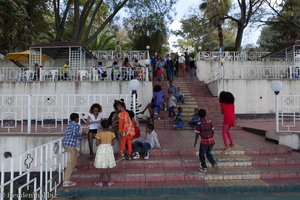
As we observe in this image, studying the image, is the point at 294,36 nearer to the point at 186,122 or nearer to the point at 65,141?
the point at 186,122

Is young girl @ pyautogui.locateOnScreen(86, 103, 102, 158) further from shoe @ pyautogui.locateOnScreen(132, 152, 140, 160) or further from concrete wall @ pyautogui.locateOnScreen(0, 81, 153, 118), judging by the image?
concrete wall @ pyautogui.locateOnScreen(0, 81, 153, 118)

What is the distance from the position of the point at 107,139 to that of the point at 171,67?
13782 millimetres

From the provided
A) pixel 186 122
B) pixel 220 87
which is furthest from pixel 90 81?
pixel 220 87

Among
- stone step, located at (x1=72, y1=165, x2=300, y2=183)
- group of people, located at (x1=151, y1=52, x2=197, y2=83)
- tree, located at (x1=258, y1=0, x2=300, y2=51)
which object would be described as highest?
tree, located at (x1=258, y1=0, x2=300, y2=51)

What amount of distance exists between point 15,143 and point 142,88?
8217mm

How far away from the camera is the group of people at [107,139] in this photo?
684 cm

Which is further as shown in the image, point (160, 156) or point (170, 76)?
point (170, 76)

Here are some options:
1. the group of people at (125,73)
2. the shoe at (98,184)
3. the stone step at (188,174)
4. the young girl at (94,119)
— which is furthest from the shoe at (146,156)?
the group of people at (125,73)

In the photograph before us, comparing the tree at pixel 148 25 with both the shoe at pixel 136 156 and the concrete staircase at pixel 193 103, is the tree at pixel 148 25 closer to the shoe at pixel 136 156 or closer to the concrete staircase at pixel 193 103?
the concrete staircase at pixel 193 103

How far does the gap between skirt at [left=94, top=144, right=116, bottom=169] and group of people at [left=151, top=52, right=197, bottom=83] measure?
514 inches

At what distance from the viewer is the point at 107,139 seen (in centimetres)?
Result: 690

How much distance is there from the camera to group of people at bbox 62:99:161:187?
22.5ft

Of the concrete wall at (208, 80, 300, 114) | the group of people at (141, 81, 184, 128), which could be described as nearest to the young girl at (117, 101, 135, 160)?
the group of people at (141, 81, 184, 128)

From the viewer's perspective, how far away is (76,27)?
79.4 ft
